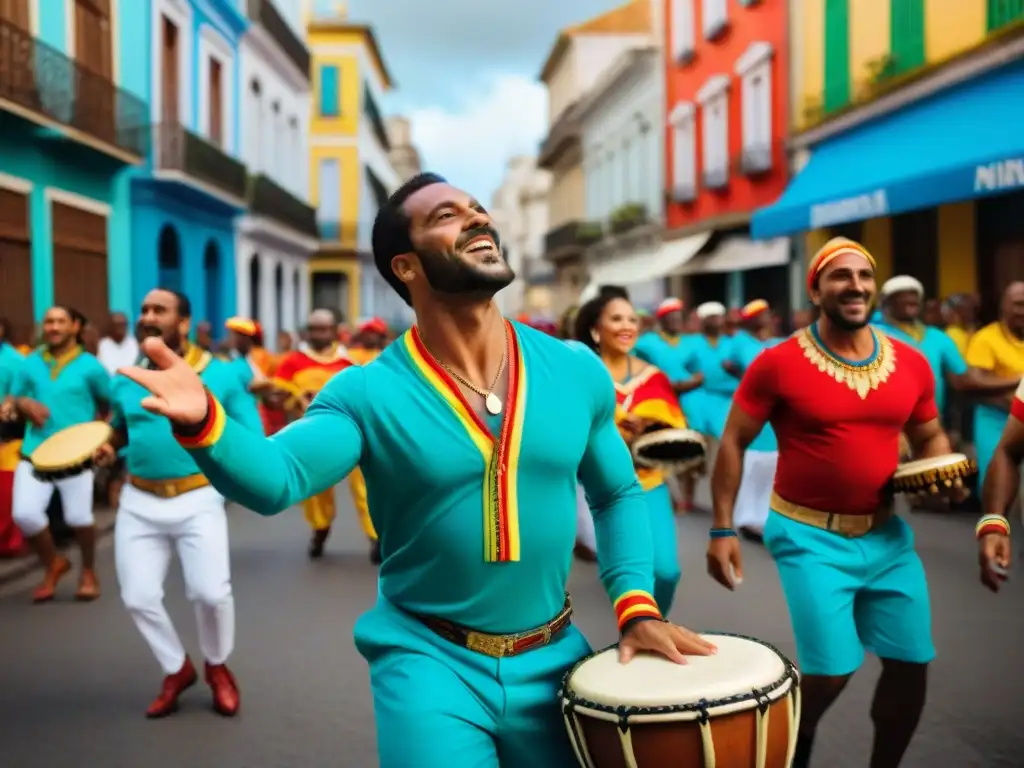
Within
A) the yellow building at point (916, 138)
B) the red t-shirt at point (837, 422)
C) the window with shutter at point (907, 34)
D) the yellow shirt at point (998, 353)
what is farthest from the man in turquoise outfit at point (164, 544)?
the window with shutter at point (907, 34)

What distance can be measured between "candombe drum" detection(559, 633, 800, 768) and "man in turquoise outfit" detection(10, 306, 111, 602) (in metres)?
6.05

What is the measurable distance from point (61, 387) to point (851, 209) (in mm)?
13025

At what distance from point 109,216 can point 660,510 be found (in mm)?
16596

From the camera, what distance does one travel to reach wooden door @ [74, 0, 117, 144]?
18.2 meters

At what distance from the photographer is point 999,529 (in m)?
4.19

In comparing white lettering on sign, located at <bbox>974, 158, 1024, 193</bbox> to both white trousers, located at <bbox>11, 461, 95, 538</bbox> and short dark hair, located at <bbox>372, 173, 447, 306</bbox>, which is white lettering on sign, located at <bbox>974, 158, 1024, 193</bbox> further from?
short dark hair, located at <bbox>372, 173, 447, 306</bbox>

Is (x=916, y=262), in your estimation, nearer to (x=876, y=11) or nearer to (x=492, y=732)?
(x=876, y=11)

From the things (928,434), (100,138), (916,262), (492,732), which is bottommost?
(492,732)

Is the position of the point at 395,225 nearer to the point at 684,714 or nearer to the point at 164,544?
the point at 684,714

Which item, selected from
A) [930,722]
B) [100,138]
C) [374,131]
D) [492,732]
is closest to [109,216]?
[100,138]

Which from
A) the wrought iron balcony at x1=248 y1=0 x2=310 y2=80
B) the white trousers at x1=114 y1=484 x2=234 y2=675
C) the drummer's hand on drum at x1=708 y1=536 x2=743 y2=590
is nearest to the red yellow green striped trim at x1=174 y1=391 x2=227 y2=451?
the drummer's hand on drum at x1=708 y1=536 x2=743 y2=590

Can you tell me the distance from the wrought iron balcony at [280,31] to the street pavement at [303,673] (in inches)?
914

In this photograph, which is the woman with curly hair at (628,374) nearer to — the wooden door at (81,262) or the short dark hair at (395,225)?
the short dark hair at (395,225)

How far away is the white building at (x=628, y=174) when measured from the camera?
1384 inches
